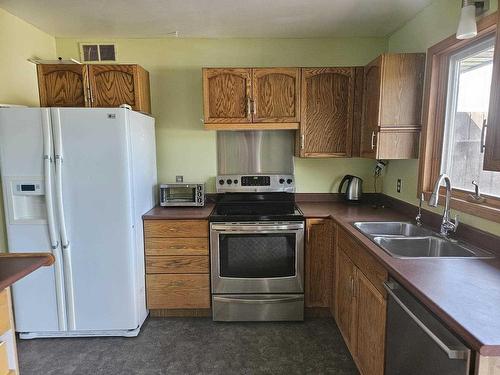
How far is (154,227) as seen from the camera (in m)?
2.56

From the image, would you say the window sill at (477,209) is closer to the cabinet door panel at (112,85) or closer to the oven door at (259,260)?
the oven door at (259,260)

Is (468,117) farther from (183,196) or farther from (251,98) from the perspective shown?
(183,196)

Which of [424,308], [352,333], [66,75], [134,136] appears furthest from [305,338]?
[66,75]

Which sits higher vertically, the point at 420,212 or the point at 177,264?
the point at 420,212

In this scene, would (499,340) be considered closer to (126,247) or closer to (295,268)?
(295,268)

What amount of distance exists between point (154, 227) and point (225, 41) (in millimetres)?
1850

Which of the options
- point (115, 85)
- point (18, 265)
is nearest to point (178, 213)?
point (115, 85)

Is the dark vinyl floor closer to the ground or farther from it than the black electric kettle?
closer to the ground

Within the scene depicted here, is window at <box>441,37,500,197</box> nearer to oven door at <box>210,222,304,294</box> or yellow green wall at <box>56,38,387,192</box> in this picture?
yellow green wall at <box>56,38,387,192</box>

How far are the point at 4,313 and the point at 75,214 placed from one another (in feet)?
3.76

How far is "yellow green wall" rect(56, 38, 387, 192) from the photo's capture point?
2.98 metres

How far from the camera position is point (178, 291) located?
8.61 ft

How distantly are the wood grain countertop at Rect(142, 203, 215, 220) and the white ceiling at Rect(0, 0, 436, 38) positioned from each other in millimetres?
1577

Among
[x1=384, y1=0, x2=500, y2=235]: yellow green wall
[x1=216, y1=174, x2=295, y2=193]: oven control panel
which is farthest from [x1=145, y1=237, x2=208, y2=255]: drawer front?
[x1=384, y1=0, x2=500, y2=235]: yellow green wall
